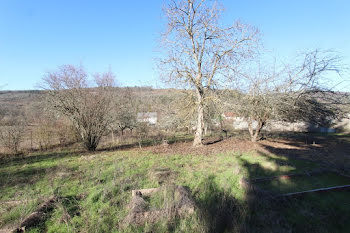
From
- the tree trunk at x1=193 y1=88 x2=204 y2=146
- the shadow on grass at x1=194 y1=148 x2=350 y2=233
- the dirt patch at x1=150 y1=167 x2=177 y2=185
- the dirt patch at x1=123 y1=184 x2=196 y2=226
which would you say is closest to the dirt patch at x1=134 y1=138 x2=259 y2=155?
the tree trunk at x1=193 y1=88 x2=204 y2=146

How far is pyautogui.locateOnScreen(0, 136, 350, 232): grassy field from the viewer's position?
313 cm

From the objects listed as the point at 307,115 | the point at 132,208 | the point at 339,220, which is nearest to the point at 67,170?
the point at 132,208

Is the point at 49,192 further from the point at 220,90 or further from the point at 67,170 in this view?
the point at 220,90

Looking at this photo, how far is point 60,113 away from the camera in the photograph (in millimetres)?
12484

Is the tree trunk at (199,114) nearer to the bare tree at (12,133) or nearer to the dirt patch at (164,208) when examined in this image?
the dirt patch at (164,208)

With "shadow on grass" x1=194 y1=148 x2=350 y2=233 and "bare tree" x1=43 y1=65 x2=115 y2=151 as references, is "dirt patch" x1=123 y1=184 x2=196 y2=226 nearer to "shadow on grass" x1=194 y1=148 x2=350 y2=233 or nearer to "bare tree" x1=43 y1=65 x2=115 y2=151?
"shadow on grass" x1=194 y1=148 x2=350 y2=233

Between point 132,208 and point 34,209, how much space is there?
221 cm

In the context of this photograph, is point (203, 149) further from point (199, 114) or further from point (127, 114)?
point (127, 114)

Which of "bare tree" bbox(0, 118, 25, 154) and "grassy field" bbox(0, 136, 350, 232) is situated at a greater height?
"bare tree" bbox(0, 118, 25, 154)

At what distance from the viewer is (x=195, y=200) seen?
3.87 meters

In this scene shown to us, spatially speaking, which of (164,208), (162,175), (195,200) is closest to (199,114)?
(162,175)

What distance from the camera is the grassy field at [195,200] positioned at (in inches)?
123

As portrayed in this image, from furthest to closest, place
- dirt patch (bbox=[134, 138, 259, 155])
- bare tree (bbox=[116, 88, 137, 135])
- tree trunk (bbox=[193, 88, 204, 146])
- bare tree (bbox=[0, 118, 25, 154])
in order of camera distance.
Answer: bare tree (bbox=[116, 88, 137, 135]) < bare tree (bbox=[0, 118, 25, 154]) < tree trunk (bbox=[193, 88, 204, 146]) < dirt patch (bbox=[134, 138, 259, 155])

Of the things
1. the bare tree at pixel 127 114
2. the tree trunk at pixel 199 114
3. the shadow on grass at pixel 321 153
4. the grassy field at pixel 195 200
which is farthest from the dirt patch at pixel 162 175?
the bare tree at pixel 127 114
